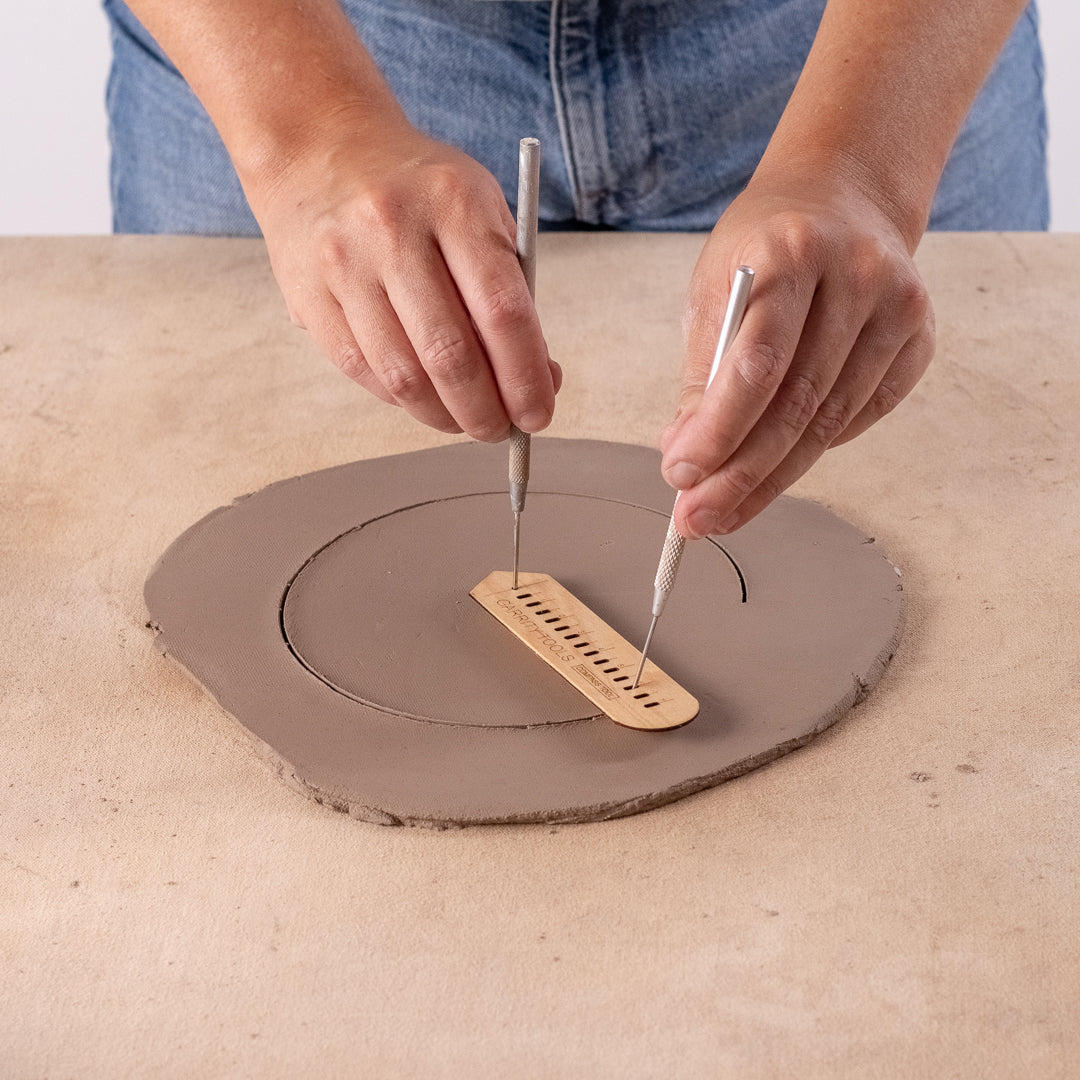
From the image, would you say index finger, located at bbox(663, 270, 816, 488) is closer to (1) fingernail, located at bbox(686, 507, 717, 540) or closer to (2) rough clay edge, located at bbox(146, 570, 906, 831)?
(1) fingernail, located at bbox(686, 507, 717, 540)

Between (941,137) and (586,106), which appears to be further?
(586,106)

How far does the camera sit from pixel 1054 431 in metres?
1.44

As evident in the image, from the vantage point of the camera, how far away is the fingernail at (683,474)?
0.93m

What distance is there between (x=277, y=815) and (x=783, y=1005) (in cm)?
40

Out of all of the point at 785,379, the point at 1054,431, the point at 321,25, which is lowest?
the point at 1054,431

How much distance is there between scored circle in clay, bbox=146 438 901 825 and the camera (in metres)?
0.95

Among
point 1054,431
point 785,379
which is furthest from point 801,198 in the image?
point 1054,431

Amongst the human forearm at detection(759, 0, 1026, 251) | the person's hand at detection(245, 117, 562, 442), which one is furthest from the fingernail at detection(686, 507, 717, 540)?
the human forearm at detection(759, 0, 1026, 251)

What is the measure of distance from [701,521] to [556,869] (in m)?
0.29

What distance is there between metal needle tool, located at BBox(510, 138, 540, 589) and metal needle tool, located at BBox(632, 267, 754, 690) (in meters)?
0.16

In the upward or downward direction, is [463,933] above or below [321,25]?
below

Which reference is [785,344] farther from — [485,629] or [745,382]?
[485,629]

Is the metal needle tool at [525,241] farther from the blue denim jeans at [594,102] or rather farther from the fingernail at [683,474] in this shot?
the blue denim jeans at [594,102]

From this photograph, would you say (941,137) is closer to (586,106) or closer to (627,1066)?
(586,106)
